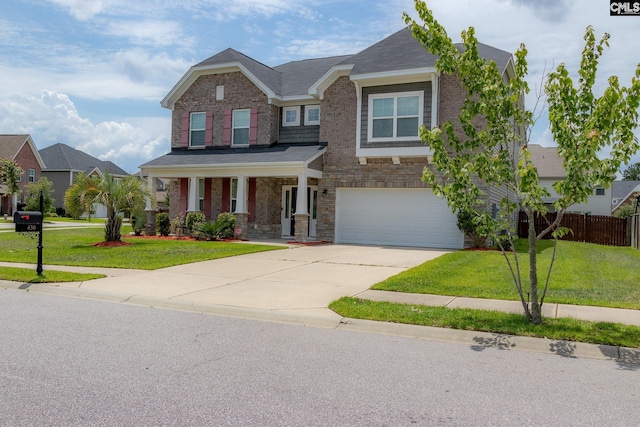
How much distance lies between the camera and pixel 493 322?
23.8 feet

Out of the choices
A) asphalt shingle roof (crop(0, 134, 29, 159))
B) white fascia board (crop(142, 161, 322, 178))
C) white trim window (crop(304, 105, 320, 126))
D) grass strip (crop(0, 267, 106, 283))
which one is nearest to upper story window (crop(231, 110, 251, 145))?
white fascia board (crop(142, 161, 322, 178))

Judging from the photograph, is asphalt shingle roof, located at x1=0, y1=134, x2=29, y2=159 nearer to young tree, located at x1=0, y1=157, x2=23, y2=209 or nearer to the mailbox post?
young tree, located at x1=0, y1=157, x2=23, y2=209

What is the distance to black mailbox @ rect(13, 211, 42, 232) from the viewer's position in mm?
10633

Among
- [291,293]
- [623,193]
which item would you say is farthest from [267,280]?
[623,193]

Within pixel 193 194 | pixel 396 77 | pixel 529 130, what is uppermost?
pixel 396 77

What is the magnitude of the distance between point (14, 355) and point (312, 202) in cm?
1811

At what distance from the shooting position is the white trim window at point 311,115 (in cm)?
2305

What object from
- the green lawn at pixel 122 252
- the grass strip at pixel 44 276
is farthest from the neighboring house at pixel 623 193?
the grass strip at pixel 44 276

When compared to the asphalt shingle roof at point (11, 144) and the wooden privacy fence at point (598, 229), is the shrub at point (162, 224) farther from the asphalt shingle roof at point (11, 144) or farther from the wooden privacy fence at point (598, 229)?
the asphalt shingle roof at point (11, 144)

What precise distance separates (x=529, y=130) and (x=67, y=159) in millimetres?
58280

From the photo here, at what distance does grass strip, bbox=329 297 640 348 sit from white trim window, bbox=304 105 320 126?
51.1ft

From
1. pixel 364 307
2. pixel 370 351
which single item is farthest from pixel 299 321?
pixel 370 351

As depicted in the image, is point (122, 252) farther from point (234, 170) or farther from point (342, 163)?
point (342, 163)

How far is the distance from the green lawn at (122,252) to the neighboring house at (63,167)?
124 ft
